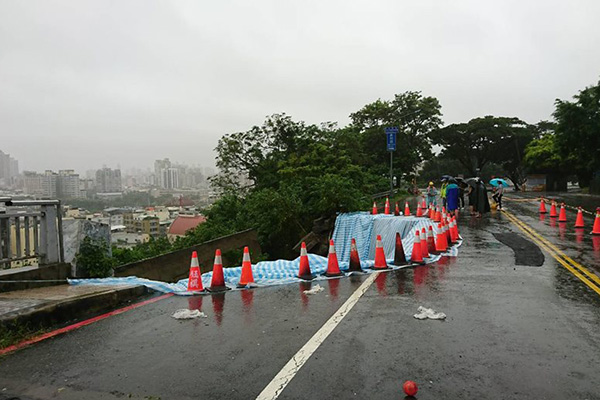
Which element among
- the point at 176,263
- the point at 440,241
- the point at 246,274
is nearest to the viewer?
the point at 246,274

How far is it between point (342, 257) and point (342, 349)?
10.9 metres

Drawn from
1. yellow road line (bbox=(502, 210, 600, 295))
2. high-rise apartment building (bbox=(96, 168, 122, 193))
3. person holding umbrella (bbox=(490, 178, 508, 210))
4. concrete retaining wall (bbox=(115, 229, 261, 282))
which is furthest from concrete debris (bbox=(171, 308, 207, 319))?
high-rise apartment building (bbox=(96, 168, 122, 193))

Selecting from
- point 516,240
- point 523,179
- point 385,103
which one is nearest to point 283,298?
point 516,240

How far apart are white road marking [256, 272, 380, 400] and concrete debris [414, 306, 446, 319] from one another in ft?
3.16

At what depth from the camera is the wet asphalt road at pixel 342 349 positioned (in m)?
3.74

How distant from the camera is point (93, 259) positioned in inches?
324

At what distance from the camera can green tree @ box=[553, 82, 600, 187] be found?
1278 inches

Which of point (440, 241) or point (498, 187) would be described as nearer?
point (440, 241)

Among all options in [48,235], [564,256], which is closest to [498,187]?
[564,256]

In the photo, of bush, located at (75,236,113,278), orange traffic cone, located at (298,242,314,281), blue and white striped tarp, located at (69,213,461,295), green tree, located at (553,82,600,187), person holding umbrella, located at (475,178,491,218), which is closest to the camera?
blue and white striped tarp, located at (69,213,461,295)

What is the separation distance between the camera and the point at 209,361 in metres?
4.37

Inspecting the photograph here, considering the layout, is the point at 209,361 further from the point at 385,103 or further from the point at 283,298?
the point at 385,103

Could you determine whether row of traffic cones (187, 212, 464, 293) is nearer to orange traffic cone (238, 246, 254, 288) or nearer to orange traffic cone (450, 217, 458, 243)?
orange traffic cone (238, 246, 254, 288)

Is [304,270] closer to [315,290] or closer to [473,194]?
[315,290]
